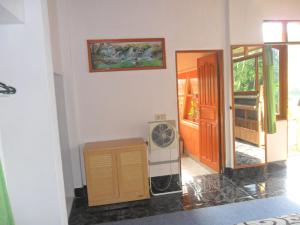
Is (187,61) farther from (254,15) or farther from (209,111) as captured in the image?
(254,15)

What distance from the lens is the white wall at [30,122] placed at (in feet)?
5.97

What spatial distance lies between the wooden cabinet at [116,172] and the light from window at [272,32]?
286 centimetres

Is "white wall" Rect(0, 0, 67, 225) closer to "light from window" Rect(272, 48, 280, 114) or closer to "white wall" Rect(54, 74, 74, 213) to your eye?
"white wall" Rect(54, 74, 74, 213)

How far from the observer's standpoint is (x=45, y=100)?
6.14 ft

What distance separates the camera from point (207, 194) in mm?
3346

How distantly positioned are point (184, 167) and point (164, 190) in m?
1.10

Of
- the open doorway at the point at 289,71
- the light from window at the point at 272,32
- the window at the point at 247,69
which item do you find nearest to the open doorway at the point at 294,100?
the open doorway at the point at 289,71

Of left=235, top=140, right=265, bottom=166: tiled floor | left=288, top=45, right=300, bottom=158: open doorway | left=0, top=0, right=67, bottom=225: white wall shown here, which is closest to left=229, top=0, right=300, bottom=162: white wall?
left=288, top=45, right=300, bottom=158: open doorway

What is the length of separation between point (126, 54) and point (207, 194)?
7.80 feet

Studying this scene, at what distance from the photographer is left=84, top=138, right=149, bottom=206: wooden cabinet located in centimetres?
300

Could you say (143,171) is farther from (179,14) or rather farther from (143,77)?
(179,14)

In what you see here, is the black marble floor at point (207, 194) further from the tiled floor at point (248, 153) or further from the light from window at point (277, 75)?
the light from window at point (277, 75)

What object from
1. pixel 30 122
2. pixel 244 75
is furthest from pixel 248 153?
pixel 30 122

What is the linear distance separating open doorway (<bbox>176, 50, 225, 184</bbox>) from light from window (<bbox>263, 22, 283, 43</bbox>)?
917mm
